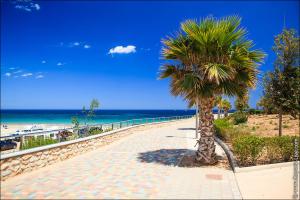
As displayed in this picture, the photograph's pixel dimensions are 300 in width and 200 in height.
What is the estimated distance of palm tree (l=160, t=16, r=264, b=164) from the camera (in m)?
11.4


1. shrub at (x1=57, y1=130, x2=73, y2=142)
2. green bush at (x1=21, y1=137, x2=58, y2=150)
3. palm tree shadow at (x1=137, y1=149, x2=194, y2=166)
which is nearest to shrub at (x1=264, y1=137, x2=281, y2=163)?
palm tree shadow at (x1=137, y1=149, x2=194, y2=166)

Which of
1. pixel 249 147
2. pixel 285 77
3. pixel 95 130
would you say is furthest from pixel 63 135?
pixel 285 77

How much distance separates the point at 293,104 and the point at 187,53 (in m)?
7.28

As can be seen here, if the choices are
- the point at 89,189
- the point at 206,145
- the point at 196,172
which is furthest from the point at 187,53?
the point at 89,189

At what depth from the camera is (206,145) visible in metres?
12.1

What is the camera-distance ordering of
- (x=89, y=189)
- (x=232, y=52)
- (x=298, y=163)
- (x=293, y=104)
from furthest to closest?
(x=293, y=104), (x=232, y=52), (x=298, y=163), (x=89, y=189)

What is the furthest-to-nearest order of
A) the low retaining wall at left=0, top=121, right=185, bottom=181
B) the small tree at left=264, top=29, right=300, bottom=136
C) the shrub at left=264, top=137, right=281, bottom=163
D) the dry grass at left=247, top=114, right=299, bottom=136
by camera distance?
the dry grass at left=247, top=114, right=299, bottom=136, the small tree at left=264, top=29, right=300, bottom=136, the shrub at left=264, top=137, right=281, bottom=163, the low retaining wall at left=0, top=121, right=185, bottom=181

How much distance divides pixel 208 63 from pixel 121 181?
5.31 meters

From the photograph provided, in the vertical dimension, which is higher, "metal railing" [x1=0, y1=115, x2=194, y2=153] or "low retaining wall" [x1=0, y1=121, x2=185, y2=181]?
"metal railing" [x1=0, y1=115, x2=194, y2=153]

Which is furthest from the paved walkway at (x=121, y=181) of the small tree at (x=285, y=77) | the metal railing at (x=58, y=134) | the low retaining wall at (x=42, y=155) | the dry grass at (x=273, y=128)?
the dry grass at (x=273, y=128)

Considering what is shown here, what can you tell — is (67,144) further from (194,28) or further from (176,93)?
(194,28)

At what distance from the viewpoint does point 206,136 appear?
12164 millimetres

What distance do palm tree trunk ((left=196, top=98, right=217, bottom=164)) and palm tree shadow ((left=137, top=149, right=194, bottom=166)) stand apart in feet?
3.71

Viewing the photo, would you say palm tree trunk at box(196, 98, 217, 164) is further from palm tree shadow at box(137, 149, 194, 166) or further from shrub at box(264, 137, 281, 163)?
shrub at box(264, 137, 281, 163)
